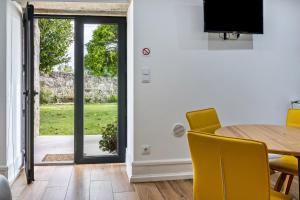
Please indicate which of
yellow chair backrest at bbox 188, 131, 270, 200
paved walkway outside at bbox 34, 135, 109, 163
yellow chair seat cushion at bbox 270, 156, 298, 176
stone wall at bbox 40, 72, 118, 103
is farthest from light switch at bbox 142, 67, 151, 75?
yellow chair backrest at bbox 188, 131, 270, 200

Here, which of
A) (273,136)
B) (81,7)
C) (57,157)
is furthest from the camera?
(57,157)

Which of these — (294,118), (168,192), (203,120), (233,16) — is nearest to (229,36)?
(233,16)

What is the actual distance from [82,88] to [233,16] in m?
2.15

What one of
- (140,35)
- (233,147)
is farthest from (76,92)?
(233,147)

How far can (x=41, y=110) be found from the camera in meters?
5.81

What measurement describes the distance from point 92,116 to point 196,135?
9.14ft

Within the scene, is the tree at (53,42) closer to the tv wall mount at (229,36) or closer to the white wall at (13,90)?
the white wall at (13,90)

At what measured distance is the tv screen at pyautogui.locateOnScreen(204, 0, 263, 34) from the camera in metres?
3.41

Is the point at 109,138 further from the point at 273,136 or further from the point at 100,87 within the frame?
the point at 273,136

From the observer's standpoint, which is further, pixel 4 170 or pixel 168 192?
pixel 4 170

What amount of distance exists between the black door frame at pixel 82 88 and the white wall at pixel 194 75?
0.75m

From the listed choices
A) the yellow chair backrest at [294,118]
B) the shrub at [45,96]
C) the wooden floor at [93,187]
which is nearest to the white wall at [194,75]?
the wooden floor at [93,187]

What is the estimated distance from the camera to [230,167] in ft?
4.73

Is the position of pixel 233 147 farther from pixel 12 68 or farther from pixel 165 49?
Answer: pixel 12 68
